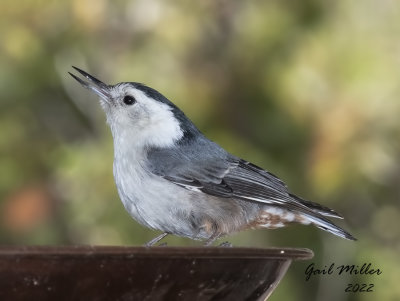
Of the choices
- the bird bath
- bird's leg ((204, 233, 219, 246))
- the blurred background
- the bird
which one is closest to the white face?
the bird

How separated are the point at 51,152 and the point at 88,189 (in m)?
0.33

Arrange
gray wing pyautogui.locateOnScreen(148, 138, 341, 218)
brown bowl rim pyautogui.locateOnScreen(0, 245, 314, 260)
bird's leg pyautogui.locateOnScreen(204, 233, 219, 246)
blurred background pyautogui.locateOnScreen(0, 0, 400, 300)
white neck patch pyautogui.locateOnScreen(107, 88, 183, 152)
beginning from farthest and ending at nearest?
blurred background pyautogui.locateOnScreen(0, 0, 400, 300), white neck patch pyautogui.locateOnScreen(107, 88, 183, 152), gray wing pyautogui.locateOnScreen(148, 138, 341, 218), bird's leg pyautogui.locateOnScreen(204, 233, 219, 246), brown bowl rim pyautogui.locateOnScreen(0, 245, 314, 260)

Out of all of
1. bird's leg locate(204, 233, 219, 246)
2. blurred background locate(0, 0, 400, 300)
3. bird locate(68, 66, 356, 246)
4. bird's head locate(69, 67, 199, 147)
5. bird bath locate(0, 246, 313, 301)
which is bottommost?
bird bath locate(0, 246, 313, 301)

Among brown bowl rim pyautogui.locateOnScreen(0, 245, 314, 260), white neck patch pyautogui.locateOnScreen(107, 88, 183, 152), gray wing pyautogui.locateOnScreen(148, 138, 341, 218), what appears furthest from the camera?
white neck patch pyautogui.locateOnScreen(107, 88, 183, 152)

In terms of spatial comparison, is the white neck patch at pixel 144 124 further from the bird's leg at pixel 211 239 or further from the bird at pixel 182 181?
the bird's leg at pixel 211 239

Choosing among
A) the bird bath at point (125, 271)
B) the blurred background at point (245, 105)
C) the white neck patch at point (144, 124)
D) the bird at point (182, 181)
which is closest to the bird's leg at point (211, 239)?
the bird at point (182, 181)

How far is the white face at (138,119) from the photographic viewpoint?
2.80 metres

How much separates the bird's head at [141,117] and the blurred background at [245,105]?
95 cm

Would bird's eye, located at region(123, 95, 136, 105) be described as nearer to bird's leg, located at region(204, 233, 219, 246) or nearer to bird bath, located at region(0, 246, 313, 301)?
bird's leg, located at region(204, 233, 219, 246)

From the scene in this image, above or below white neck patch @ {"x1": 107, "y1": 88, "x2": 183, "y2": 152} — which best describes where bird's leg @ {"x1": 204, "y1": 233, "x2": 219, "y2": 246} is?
below

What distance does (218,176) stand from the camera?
2.70 meters

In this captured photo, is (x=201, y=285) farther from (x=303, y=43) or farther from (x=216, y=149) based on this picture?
(x=303, y=43)

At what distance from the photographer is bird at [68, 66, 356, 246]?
2.49m

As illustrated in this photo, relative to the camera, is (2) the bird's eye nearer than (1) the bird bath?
No
